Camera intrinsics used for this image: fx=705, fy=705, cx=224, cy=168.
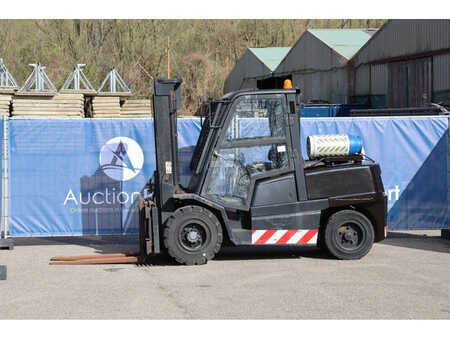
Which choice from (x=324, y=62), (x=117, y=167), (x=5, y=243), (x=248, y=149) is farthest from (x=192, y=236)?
(x=324, y=62)

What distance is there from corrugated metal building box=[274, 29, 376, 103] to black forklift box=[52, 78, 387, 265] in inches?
738

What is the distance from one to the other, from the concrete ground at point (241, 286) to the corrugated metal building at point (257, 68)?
90.2 feet

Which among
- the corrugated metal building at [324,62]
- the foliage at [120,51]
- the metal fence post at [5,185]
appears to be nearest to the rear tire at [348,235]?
the metal fence post at [5,185]

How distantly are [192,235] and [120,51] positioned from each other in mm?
35571

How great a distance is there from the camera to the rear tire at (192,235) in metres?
10.3

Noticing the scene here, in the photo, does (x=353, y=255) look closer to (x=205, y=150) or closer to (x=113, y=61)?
(x=205, y=150)

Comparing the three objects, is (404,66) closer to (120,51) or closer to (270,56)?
(270,56)

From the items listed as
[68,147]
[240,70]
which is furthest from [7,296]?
[240,70]

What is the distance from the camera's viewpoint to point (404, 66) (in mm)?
24766

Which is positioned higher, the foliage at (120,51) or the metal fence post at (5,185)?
the foliage at (120,51)

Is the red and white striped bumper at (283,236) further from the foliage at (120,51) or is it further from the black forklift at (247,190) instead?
the foliage at (120,51)

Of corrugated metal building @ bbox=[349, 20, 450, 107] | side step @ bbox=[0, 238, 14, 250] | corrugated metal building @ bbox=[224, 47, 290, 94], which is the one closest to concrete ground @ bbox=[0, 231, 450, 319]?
side step @ bbox=[0, 238, 14, 250]

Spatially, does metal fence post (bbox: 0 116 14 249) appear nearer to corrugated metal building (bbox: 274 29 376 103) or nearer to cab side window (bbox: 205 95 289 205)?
cab side window (bbox: 205 95 289 205)

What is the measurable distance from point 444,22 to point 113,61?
24975 mm
